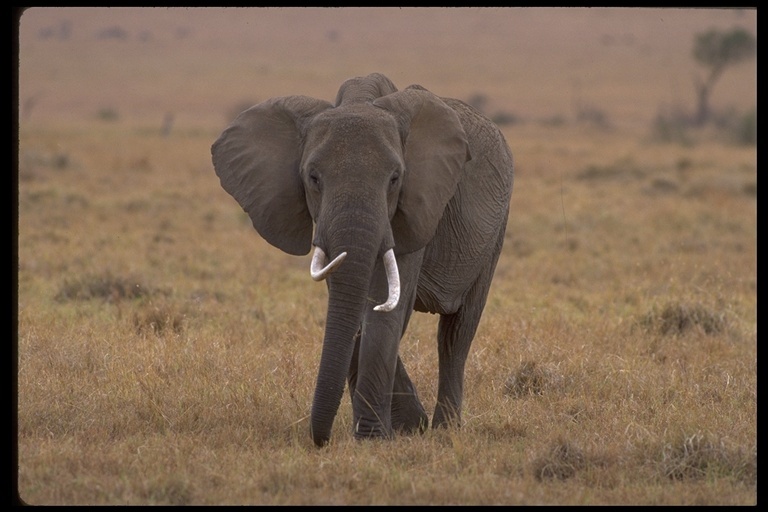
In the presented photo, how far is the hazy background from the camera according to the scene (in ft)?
178

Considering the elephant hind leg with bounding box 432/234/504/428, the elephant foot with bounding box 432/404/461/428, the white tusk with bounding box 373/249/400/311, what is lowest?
the elephant foot with bounding box 432/404/461/428

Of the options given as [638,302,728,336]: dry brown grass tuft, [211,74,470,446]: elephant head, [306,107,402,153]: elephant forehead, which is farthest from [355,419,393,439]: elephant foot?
[638,302,728,336]: dry brown grass tuft

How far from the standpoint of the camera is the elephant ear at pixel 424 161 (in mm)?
5645

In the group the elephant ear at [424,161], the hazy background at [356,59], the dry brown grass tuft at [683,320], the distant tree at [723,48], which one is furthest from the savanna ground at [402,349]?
the hazy background at [356,59]

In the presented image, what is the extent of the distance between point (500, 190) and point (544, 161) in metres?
19.2

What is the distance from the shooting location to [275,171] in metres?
5.73

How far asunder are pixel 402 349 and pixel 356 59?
202 ft

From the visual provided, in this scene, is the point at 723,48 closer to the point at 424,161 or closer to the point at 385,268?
the point at 424,161

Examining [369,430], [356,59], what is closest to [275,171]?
[369,430]

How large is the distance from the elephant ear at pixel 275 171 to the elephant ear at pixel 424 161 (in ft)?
1.39

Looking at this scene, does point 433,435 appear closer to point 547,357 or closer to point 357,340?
point 357,340

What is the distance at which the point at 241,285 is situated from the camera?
37.7 feet

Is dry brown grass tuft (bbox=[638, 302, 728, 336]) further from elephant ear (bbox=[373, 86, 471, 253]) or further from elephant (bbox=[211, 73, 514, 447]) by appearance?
elephant ear (bbox=[373, 86, 471, 253])

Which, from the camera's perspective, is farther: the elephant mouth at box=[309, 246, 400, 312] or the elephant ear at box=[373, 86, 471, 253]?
the elephant ear at box=[373, 86, 471, 253]
